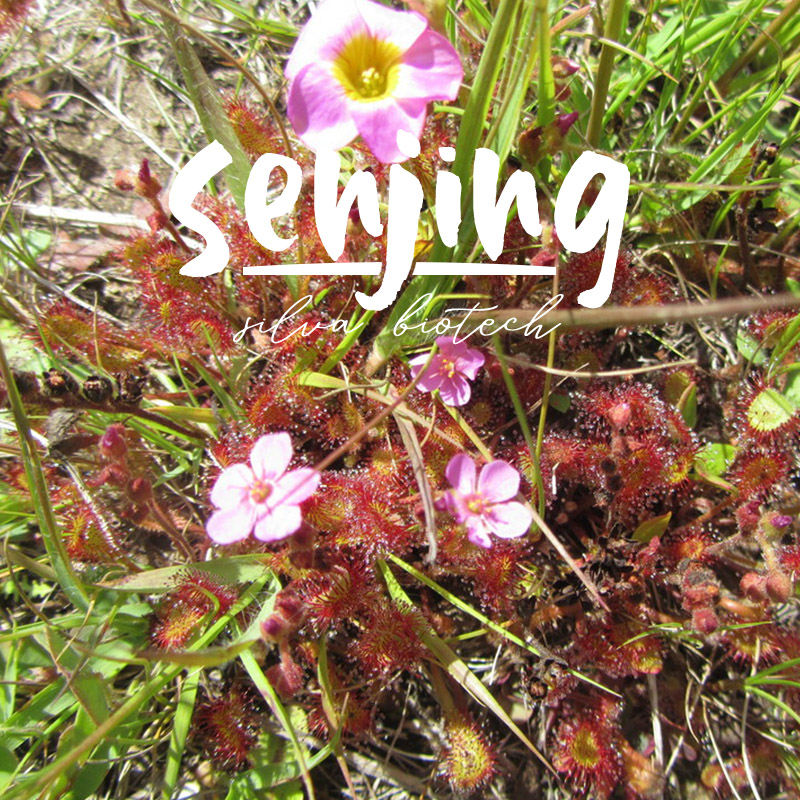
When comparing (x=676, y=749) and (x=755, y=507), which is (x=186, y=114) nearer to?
(x=755, y=507)

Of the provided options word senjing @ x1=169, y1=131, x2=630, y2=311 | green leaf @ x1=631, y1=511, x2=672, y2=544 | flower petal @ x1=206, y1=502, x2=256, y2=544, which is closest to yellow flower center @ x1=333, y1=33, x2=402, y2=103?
word senjing @ x1=169, y1=131, x2=630, y2=311

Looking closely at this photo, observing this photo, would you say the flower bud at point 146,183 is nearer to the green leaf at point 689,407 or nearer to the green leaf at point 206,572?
the green leaf at point 206,572

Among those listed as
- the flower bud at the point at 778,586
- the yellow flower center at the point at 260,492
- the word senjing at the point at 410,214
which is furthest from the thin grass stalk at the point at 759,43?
the yellow flower center at the point at 260,492

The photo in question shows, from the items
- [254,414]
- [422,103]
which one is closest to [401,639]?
[254,414]

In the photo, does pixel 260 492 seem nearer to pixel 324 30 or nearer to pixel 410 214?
pixel 410 214

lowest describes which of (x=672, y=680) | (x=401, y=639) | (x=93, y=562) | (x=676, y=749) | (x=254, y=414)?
(x=676, y=749)

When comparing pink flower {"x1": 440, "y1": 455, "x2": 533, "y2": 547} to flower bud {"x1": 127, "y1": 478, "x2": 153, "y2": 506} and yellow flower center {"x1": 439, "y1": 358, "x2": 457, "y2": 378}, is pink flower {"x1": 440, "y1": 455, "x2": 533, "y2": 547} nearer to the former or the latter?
yellow flower center {"x1": 439, "y1": 358, "x2": 457, "y2": 378}
